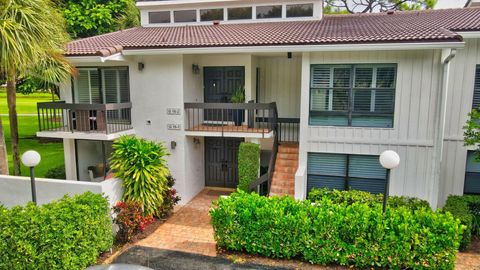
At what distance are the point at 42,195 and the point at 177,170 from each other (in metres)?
4.68

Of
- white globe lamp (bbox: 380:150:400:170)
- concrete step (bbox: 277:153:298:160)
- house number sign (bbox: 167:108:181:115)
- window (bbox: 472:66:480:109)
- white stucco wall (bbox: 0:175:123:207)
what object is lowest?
white stucco wall (bbox: 0:175:123:207)

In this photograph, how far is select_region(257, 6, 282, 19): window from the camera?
50.0ft

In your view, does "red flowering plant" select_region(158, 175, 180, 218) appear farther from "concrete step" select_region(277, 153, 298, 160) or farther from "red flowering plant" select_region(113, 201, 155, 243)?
"concrete step" select_region(277, 153, 298, 160)

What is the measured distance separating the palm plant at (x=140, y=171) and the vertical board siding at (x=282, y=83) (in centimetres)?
562

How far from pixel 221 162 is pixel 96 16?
13784 millimetres

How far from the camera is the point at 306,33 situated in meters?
12.0

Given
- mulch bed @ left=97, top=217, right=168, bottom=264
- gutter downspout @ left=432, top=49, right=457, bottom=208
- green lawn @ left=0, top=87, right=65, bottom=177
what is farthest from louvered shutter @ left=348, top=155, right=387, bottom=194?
green lawn @ left=0, top=87, right=65, bottom=177

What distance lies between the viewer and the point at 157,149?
11.2 m

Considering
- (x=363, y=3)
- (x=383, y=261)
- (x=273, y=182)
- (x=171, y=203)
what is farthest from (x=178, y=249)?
(x=363, y=3)

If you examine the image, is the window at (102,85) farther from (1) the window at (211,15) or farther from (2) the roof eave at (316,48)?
(1) the window at (211,15)

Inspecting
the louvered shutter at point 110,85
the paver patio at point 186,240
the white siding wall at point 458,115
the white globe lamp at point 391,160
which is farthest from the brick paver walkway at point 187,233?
the white siding wall at point 458,115

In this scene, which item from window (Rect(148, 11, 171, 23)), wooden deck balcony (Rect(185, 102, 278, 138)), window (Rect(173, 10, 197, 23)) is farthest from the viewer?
window (Rect(148, 11, 171, 23))

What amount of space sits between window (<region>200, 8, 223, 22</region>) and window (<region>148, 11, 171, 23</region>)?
1815mm

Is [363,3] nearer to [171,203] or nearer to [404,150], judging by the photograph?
[404,150]
